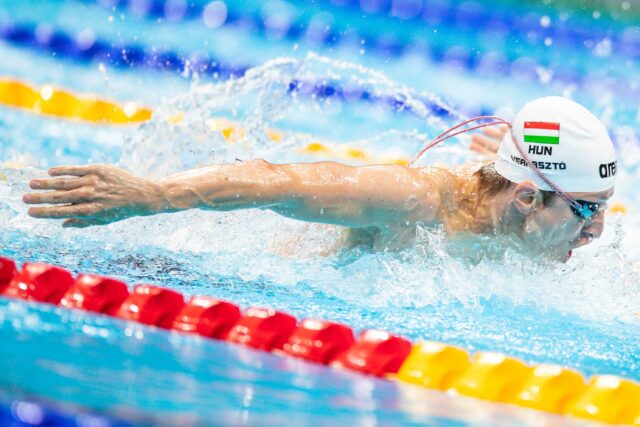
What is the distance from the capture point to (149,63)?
7320mm

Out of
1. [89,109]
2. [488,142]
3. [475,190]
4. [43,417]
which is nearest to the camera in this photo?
[43,417]

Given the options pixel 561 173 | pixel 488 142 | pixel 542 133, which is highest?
pixel 488 142

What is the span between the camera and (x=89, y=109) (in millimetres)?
7383

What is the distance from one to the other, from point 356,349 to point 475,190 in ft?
3.97

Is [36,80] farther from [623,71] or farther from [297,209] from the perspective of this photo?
[297,209]

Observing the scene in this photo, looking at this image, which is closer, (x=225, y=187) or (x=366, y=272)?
(x=225, y=187)

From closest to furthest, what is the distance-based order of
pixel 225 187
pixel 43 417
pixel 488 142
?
1. pixel 43 417
2. pixel 225 187
3. pixel 488 142

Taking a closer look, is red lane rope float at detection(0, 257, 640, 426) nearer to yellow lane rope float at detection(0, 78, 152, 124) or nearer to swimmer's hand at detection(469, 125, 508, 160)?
swimmer's hand at detection(469, 125, 508, 160)

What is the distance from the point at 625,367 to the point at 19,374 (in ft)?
5.90

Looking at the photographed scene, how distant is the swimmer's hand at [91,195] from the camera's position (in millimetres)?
2352

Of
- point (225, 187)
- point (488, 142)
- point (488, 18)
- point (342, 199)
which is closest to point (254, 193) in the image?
point (225, 187)

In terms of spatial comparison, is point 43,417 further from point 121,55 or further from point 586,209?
point 121,55

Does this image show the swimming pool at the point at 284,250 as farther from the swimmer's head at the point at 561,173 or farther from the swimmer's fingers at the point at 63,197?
the swimmer's fingers at the point at 63,197

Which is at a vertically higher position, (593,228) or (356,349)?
(593,228)
